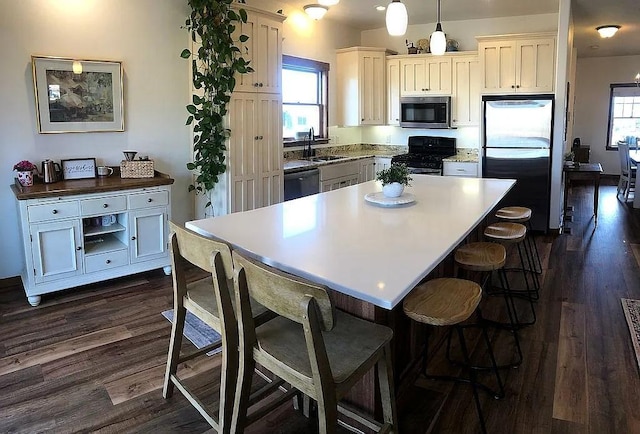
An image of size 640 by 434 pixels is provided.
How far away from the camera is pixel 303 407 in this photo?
2.40 m

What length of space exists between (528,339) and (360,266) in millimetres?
1855

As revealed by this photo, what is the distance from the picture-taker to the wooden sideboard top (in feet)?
11.8

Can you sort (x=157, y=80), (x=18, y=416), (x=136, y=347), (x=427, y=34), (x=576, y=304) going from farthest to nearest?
(x=427, y=34)
(x=157, y=80)
(x=576, y=304)
(x=136, y=347)
(x=18, y=416)

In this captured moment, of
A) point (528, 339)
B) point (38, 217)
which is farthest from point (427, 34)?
point (38, 217)

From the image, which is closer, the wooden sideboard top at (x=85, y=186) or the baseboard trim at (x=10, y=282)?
the wooden sideboard top at (x=85, y=186)

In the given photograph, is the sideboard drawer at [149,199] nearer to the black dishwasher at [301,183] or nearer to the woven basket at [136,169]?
the woven basket at [136,169]

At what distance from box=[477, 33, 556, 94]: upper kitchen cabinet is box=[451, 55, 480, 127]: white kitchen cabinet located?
328 millimetres

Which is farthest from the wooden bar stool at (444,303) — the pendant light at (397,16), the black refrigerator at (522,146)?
the black refrigerator at (522,146)

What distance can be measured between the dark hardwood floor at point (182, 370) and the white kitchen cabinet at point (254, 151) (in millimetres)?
1148

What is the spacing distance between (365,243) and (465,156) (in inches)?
187

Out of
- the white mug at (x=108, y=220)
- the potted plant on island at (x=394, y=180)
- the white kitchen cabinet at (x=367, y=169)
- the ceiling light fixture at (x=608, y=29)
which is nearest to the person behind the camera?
the potted plant on island at (x=394, y=180)

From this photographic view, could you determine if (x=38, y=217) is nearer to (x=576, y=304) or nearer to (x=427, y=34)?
(x=576, y=304)

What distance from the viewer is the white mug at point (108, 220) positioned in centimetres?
419

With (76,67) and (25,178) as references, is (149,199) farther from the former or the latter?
Result: (76,67)
